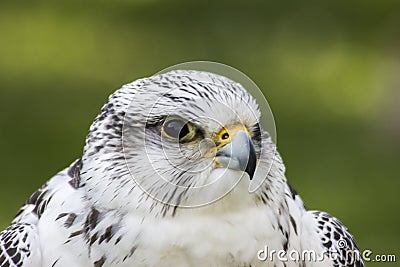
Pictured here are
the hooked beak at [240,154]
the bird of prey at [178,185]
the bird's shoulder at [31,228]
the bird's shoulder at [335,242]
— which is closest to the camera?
the hooked beak at [240,154]

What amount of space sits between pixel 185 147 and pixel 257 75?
20.1 ft

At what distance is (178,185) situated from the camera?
12.5ft

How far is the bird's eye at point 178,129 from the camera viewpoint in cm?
377

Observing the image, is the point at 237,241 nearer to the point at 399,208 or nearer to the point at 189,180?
the point at 189,180

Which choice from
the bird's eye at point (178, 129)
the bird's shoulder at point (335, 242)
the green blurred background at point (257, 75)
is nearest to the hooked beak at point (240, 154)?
the bird's eye at point (178, 129)

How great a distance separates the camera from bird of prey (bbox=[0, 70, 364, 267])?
12.3 feet

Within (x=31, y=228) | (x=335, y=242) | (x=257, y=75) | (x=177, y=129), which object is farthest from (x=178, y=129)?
(x=257, y=75)

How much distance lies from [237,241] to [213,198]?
215 millimetres

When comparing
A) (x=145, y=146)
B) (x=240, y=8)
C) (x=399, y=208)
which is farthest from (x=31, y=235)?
(x=240, y=8)

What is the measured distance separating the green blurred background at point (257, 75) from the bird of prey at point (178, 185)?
410 centimetres

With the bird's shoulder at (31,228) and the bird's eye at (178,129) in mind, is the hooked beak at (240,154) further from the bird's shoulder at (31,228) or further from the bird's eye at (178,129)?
the bird's shoulder at (31,228)

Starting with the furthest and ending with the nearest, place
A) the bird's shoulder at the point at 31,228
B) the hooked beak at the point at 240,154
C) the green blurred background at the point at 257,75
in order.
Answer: the green blurred background at the point at 257,75
the bird's shoulder at the point at 31,228
the hooked beak at the point at 240,154

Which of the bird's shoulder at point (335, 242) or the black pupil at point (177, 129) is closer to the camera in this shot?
the black pupil at point (177, 129)

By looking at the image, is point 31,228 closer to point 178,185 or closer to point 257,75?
point 178,185
